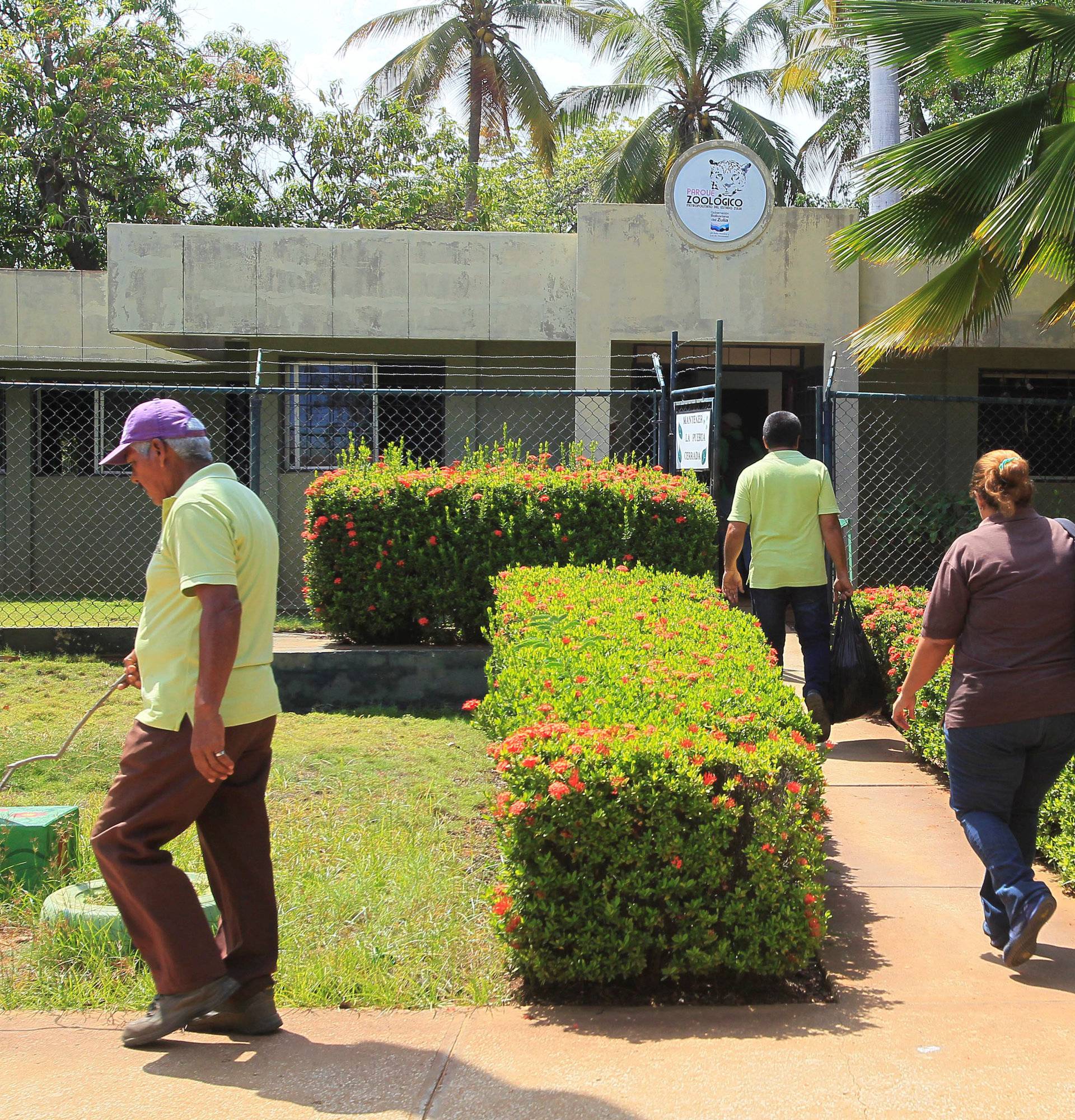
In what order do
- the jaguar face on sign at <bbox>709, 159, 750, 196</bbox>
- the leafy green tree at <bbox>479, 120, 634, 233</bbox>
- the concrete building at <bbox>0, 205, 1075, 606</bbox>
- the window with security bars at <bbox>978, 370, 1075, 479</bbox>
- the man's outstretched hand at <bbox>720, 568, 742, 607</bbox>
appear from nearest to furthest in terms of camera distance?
the man's outstretched hand at <bbox>720, 568, 742, 607</bbox> < the jaguar face on sign at <bbox>709, 159, 750, 196</bbox> < the concrete building at <bbox>0, 205, 1075, 606</bbox> < the window with security bars at <bbox>978, 370, 1075, 479</bbox> < the leafy green tree at <bbox>479, 120, 634, 233</bbox>

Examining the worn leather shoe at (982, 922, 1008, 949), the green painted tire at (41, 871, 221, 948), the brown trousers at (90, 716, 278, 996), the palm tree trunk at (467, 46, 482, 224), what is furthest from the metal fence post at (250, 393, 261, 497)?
the palm tree trunk at (467, 46, 482, 224)

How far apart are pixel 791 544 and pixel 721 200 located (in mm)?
6300

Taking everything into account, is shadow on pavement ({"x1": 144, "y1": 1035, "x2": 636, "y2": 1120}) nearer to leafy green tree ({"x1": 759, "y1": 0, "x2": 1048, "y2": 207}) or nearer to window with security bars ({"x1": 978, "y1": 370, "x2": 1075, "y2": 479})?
window with security bars ({"x1": 978, "y1": 370, "x2": 1075, "y2": 479})

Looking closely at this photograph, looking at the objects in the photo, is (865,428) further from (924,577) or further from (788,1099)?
(788,1099)

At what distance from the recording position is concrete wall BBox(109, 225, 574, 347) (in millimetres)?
13023

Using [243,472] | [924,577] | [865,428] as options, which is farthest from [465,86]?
[924,577]

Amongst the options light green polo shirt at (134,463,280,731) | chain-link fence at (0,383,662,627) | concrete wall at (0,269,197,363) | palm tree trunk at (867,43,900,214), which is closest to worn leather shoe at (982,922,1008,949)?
light green polo shirt at (134,463,280,731)

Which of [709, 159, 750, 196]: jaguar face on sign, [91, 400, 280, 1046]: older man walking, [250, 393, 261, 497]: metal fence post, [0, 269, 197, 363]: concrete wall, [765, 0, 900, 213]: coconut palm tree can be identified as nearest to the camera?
[91, 400, 280, 1046]: older man walking

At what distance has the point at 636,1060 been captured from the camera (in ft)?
11.0

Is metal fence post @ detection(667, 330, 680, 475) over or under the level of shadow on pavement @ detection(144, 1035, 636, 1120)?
over

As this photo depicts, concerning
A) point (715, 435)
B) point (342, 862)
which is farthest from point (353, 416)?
point (342, 862)

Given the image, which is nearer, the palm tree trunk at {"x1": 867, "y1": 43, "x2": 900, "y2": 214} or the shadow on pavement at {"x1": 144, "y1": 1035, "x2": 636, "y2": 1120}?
the shadow on pavement at {"x1": 144, "y1": 1035, "x2": 636, "y2": 1120}

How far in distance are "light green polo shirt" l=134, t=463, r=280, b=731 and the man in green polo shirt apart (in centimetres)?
369

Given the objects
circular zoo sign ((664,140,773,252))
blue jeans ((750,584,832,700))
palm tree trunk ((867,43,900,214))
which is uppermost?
palm tree trunk ((867,43,900,214))
